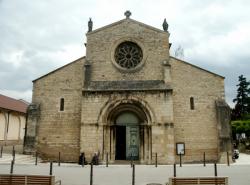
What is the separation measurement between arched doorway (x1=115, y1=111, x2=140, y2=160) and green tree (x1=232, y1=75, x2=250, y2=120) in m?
28.9

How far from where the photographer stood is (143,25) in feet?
71.8

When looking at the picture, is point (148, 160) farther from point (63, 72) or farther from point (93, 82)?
point (63, 72)

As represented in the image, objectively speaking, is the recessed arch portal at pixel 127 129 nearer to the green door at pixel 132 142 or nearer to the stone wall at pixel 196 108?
the green door at pixel 132 142

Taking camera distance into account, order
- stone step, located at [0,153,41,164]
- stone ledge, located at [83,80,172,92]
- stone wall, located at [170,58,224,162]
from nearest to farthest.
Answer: stone step, located at [0,153,41,164], stone ledge, located at [83,80,172,92], stone wall, located at [170,58,224,162]

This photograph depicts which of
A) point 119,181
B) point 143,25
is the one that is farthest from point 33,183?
point 143,25

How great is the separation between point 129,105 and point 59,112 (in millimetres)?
5390

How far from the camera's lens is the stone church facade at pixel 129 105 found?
64.2 ft

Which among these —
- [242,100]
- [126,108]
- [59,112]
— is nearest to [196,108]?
[126,108]

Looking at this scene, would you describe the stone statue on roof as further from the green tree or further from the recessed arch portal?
the green tree

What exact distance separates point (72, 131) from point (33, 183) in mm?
12680

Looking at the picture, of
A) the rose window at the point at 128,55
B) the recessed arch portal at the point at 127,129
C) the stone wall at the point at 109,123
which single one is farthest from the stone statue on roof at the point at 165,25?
the recessed arch portal at the point at 127,129

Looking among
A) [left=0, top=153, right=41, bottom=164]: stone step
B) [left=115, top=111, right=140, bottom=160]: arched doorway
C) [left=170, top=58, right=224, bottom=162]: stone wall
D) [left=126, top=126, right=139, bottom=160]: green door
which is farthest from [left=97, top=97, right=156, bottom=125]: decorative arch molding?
[left=0, top=153, right=41, bottom=164]: stone step

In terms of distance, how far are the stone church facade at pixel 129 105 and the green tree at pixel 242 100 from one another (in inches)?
1044

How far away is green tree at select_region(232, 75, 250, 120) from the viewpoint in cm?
4453
